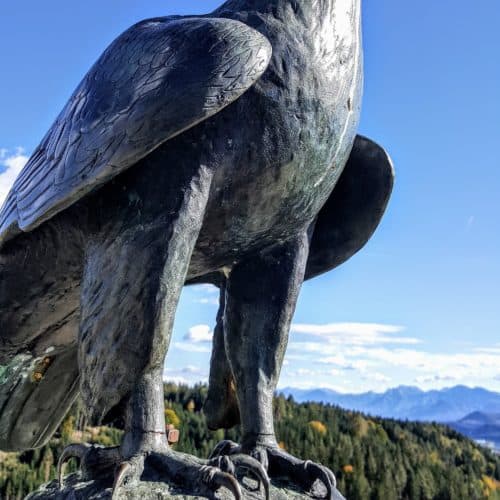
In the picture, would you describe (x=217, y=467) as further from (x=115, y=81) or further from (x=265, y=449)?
(x=115, y=81)

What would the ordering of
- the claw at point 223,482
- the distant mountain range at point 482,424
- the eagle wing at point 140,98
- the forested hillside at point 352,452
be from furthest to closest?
1. the distant mountain range at point 482,424
2. the forested hillside at point 352,452
3. the eagle wing at point 140,98
4. the claw at point 223,482

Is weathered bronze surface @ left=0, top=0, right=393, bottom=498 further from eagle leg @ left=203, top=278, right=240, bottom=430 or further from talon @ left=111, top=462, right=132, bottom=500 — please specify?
eagle leg @ left=203, top=278, right=240, bottom=430

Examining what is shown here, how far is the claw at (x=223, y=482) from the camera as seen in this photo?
2.20m

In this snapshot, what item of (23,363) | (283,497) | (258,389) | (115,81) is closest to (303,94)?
(115,81)

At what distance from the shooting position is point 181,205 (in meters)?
2.45

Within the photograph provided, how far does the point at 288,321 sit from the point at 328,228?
60cm

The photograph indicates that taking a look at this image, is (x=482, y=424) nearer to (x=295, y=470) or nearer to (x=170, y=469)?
Result: (x=295, y=470)

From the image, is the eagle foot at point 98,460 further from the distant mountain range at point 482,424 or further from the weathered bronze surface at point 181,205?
the distant mountain range at point 482,424

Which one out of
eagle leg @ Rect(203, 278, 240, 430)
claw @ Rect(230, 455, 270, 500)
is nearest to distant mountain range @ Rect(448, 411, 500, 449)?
eagle leg @ Rect(203, 278, 240, 430)

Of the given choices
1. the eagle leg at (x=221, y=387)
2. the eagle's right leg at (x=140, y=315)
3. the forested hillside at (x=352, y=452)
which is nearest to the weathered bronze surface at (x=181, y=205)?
the eagle's right leg at (x=140, y=315)

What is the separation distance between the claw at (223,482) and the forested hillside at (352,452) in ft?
21.2

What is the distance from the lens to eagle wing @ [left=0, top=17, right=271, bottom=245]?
7.55 feet

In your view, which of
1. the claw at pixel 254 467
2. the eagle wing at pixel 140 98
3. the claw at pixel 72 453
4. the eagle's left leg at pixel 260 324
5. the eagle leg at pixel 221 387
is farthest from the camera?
the eagle leg at pixel 221 387

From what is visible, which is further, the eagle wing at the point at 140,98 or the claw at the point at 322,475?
the claw at the point at 322,475
